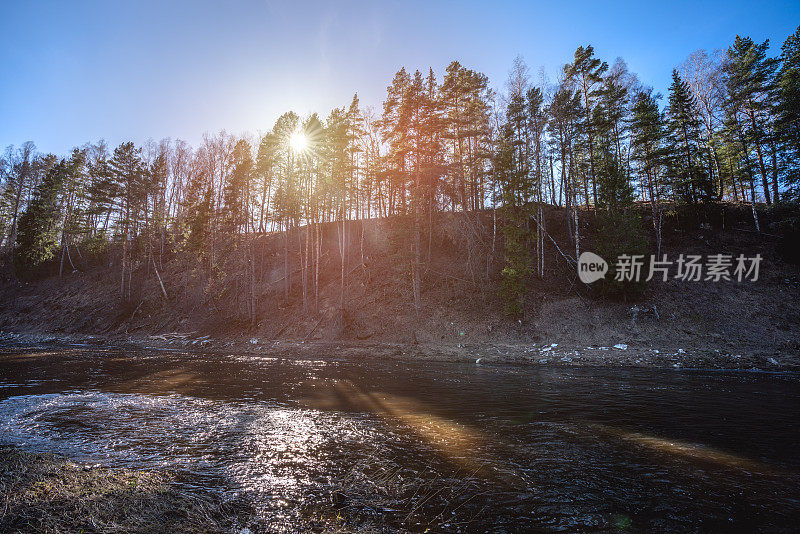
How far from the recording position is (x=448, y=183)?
27094 mm

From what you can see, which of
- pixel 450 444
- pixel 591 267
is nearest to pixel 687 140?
pixel 591 267

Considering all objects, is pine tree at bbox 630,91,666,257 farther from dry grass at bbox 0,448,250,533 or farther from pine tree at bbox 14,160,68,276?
pine tree at bbox 14,160,68,276

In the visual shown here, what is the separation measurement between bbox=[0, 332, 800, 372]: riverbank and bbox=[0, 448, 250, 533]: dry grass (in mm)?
15882

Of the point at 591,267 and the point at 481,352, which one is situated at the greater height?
the point at 591,267

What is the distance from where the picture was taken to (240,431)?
279 inches

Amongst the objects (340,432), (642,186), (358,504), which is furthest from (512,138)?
(358,504)

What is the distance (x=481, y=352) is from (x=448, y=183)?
13796 mm

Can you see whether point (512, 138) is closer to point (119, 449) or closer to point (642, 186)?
point (642, 186)

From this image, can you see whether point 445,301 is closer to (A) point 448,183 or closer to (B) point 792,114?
(A) point 448,183

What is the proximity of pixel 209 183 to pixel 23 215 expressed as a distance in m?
22.6

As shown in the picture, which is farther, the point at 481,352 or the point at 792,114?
the point at 792,114

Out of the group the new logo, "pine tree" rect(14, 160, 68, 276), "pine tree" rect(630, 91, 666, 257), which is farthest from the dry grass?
"pine tree" rect(14, 160, 68, 276)

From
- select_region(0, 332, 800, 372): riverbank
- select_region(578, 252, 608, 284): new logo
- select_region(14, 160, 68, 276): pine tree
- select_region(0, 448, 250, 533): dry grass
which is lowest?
select_region(0, 332, 800, 372): riverbank

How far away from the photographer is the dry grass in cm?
328
